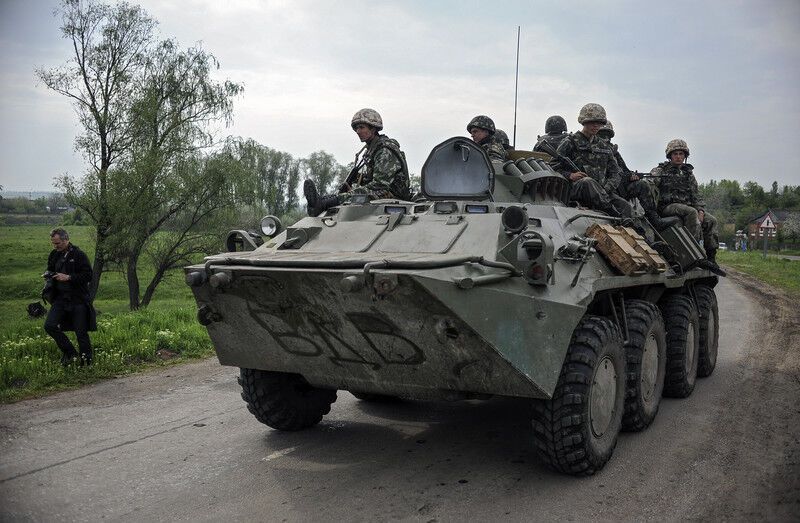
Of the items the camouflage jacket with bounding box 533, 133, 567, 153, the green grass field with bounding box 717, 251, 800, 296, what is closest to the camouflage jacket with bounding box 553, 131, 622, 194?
the camouflage jacket with bounding box 533, 133, 567, 153

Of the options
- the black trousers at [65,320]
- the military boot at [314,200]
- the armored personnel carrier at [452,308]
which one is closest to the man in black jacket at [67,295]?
the black trousers at [65,320]

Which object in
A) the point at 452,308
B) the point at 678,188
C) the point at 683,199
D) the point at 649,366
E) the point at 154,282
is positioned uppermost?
the point at 678,188

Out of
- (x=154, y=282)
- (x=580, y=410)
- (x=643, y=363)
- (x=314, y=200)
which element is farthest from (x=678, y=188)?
(x=154, y=282)

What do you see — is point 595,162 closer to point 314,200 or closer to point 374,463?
point 314,200

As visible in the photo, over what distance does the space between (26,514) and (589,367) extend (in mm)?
3284

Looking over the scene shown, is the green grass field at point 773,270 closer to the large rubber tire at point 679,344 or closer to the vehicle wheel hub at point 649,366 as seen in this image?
the large rubber tire at point 679,344

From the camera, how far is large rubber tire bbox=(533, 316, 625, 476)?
4613 mm

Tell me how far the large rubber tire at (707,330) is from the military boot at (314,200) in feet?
13.8

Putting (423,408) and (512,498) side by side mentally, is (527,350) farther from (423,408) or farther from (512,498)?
(423,408)

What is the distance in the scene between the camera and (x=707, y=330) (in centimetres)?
800

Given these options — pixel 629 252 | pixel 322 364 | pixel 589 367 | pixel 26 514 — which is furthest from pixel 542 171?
pixel 26 514

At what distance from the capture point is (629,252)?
5.62 metres

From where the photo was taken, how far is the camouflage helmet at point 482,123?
7.19 m

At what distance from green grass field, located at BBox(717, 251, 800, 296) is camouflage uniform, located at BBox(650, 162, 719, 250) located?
8551 mm
